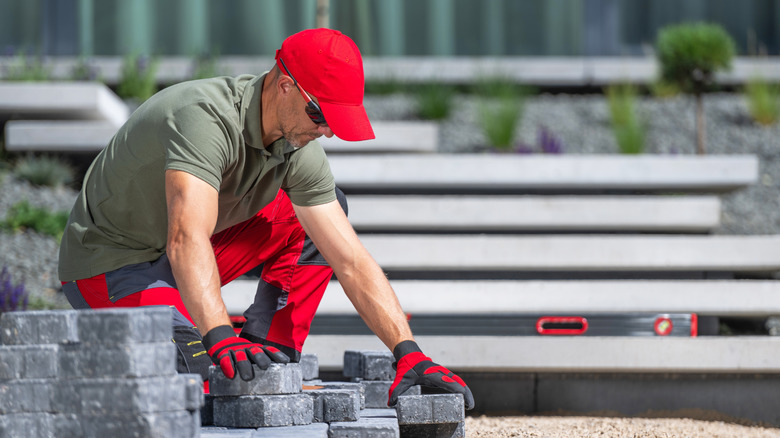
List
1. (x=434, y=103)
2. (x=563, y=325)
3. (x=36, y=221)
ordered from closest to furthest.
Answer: (x=563, y=325)
(x=36, y=221)
(x=434, y=103)

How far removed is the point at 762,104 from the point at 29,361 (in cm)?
606

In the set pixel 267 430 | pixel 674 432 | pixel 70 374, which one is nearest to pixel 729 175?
pixel 674 432

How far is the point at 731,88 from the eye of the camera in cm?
733

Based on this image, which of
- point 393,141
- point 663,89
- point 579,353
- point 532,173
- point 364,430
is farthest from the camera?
point 663,89

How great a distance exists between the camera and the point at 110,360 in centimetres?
178

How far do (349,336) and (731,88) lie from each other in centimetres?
500

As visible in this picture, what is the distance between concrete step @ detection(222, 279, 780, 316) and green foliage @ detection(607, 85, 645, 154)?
186cm

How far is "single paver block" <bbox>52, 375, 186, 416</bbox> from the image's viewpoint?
1.78 meters

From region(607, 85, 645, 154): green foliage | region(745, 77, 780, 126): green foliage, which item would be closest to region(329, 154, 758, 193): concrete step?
region(607, 85, 645, 154): green foliage

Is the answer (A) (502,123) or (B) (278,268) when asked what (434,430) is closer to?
(B) (278,268)

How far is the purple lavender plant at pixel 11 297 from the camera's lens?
3.99m

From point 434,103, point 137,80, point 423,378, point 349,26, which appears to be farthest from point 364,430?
point 349,26

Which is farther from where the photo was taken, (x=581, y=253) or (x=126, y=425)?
(x=581, y=253)

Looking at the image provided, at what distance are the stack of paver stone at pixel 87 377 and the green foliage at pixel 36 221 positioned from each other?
325 centimetres
